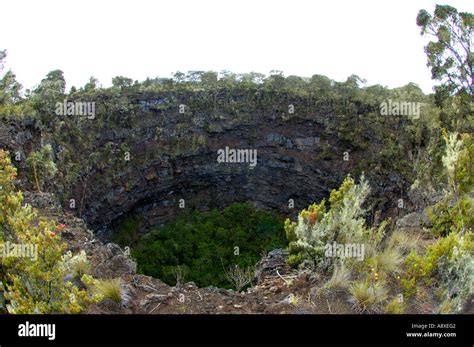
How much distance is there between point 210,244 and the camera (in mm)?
22312

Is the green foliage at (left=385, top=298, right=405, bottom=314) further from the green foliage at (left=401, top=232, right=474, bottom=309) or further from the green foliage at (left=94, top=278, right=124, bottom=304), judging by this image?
the green foliage at (left=94, top=278, right=124, bottom=304)

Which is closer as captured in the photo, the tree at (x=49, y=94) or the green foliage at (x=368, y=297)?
the green foliage at (x=368, y=297)

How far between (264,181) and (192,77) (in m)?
9.10

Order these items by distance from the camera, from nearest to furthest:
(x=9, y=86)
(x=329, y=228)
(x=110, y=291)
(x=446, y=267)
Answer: (x=110, y=291) < (x=446, y=267) < (x=329, y=228) < (x=9, y=86)

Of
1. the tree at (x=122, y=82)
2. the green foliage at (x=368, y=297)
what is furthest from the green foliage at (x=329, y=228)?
the tree at (x=122, y=82)

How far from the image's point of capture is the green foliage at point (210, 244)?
2006 centimetres

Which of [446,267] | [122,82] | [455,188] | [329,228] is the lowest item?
[446,267]

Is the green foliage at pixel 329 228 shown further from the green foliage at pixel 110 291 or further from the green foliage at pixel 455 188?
the green foliage at pixel 110 291

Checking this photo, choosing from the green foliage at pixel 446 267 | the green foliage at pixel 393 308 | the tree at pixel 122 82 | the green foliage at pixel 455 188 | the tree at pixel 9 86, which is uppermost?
the tree at pixel 122 82

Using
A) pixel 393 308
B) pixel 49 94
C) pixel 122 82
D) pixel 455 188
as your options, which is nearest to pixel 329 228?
pixel 393 308

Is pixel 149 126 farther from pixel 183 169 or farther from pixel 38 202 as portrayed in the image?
pixel 38 202

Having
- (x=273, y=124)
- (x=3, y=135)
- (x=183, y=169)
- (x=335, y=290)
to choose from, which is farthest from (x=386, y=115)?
(x=335, y=290)

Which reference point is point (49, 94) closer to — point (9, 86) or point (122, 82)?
point (9, 86)

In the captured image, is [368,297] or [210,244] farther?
[210,244]
